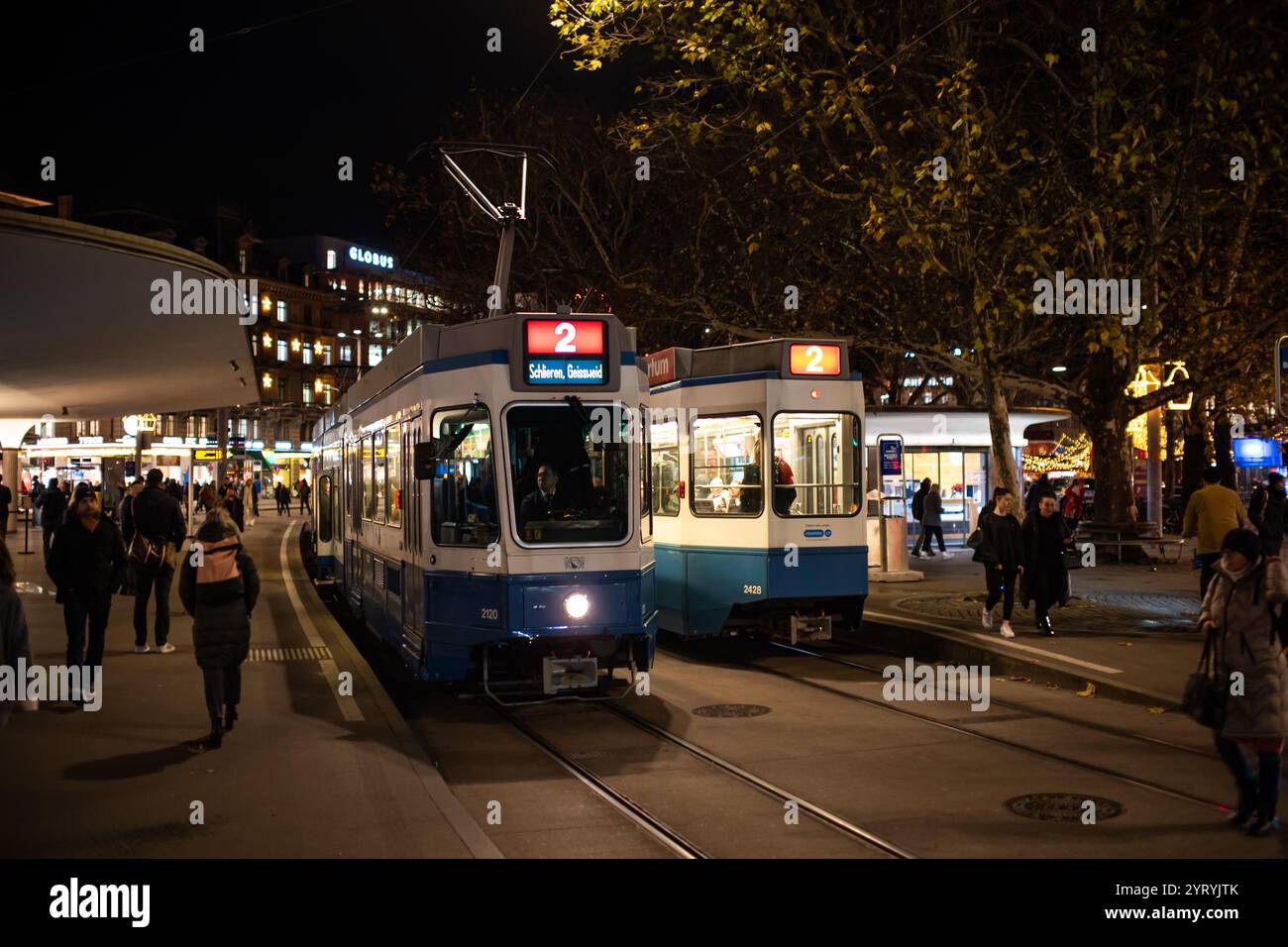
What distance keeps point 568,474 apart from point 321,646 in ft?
17.8

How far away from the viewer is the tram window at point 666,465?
14891 mm

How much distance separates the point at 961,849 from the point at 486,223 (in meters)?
24.0

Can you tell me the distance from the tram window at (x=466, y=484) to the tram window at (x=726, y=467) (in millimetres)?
4373

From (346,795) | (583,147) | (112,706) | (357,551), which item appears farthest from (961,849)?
(583,147)

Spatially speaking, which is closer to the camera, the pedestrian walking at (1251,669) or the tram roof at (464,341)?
the pedestrian walking at (1251,669)

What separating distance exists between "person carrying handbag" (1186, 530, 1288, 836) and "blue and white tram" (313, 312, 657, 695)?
4674 mm

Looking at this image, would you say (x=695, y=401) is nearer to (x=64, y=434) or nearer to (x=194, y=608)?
(x=194, y=608)

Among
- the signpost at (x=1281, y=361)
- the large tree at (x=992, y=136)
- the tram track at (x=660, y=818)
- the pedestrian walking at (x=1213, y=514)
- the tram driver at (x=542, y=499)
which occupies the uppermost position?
the large tree at (x=992, y=136)

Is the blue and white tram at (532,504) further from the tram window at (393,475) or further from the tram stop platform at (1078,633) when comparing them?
the tram stop platform at (1078,633)

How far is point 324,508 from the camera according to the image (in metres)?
22.7

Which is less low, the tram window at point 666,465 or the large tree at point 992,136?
the large tree at point 992,136

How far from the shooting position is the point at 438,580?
10586 millimetres

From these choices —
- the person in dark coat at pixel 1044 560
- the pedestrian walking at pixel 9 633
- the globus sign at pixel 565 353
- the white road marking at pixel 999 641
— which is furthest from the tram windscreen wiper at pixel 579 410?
the person in dark coat at pixel 1044 560

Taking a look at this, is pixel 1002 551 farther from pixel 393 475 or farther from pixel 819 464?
pixel 393 475
